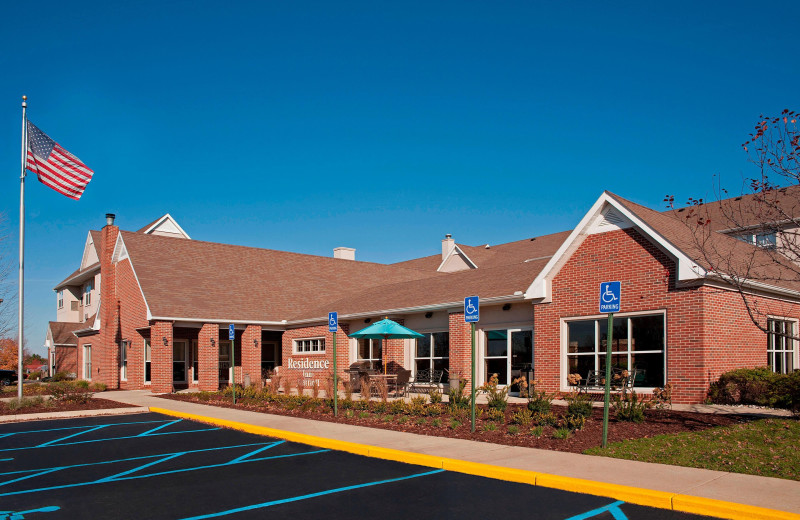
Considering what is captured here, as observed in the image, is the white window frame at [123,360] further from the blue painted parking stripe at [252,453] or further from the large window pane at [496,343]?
the blue painted parking stripe at [252,453]

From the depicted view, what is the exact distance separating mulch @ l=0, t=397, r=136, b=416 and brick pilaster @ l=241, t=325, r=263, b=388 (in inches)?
336

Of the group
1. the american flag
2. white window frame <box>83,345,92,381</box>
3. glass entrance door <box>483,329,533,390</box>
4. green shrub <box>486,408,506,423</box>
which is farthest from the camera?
white window frame <box>83,345,92,381</box>

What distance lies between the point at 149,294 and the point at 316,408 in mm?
13345

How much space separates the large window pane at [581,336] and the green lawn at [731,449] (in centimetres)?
615

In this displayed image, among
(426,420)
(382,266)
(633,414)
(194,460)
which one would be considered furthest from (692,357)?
(382,266)

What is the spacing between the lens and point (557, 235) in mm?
39000

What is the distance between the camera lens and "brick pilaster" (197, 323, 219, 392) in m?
28.2

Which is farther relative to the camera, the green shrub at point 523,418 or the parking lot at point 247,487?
the green shrub at point 523,418

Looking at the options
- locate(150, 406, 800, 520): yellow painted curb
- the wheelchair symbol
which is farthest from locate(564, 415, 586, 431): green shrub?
locate(150, 406, 800, 520): yellow painted curb

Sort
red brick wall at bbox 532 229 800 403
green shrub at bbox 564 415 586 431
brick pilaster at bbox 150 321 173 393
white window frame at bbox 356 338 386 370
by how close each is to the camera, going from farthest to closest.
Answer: brick pilaster at bbox 150 321 173 393 → white window frame at bbox 356 338 386 370 → red brick wall at bbox 532 229 800 403 → green shrub at bbox 564 415 586 431

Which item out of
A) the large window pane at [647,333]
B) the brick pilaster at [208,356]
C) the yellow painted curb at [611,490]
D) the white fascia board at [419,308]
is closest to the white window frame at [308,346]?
the white fascia board at [419,308]

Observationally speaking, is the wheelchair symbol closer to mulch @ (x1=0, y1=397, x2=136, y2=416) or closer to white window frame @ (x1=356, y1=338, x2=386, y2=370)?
mulch @ (x1=0, y1=397, x2=136, y2=416)

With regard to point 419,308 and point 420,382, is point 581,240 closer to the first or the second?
point 419,308

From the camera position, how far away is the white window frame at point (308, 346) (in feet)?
97.4
